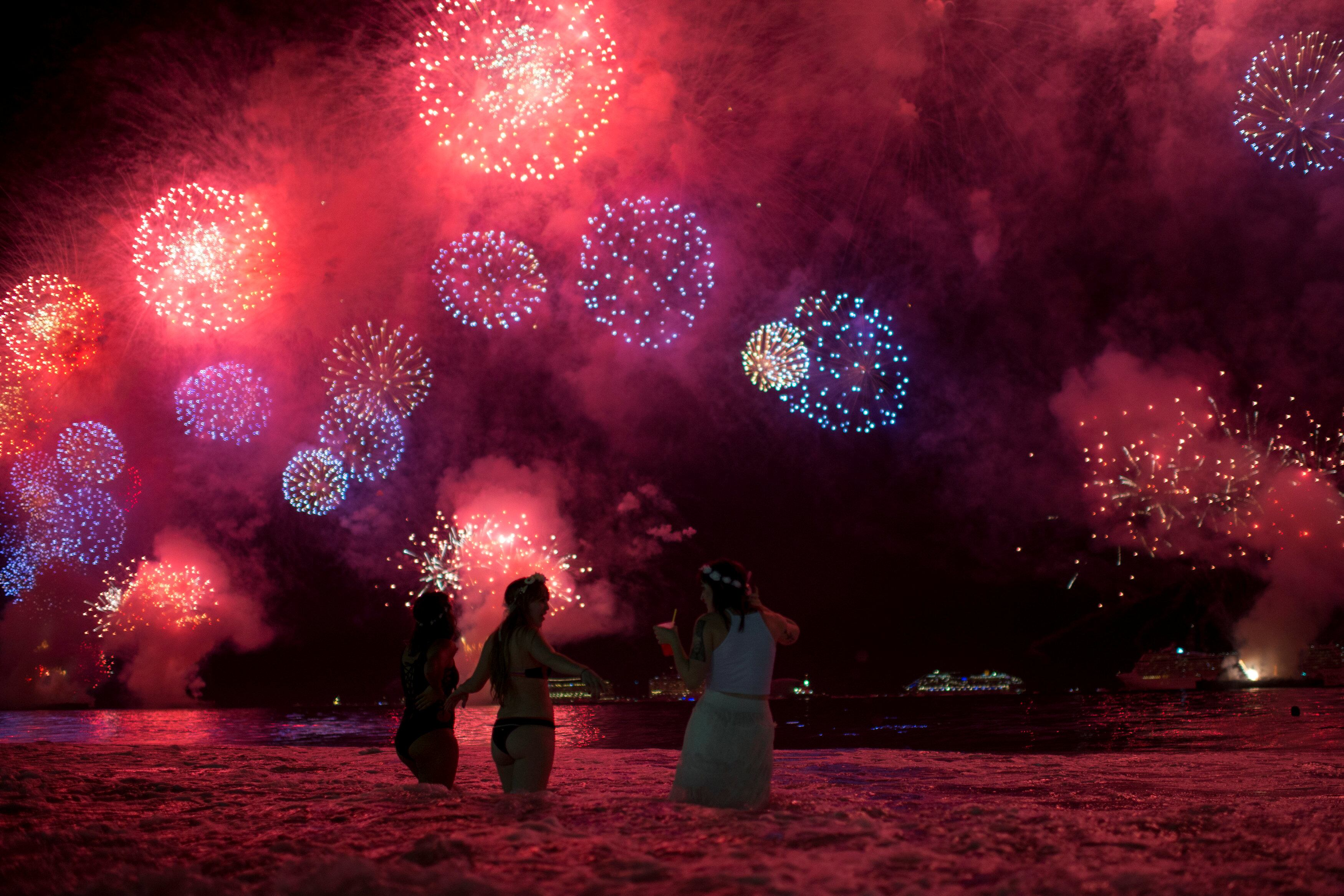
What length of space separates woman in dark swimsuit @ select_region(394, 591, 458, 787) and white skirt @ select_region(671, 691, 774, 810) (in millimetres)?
2531

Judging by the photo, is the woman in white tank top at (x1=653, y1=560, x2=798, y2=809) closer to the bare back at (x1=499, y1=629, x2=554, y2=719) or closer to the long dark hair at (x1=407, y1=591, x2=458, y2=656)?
the bare back at (x1=499, y1=629, x2=554, y2=719)

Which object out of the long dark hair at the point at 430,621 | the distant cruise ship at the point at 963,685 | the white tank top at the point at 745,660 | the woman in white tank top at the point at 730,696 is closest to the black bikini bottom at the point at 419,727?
the long dark hair at the point at 430,621

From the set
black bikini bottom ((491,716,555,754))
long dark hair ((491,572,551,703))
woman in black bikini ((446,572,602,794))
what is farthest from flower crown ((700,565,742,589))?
black bikini bottom ((491,716,555,754))

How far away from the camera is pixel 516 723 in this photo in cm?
760

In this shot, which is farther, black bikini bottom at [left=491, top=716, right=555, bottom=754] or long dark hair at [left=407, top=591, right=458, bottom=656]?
long dark hair at [left=407, top=591, right=458, bottom=656]

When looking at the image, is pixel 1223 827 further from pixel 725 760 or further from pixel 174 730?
pixel 174 730

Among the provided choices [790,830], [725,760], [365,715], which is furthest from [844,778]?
[365,715]

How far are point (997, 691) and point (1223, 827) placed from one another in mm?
173643

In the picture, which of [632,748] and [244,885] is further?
[632,748]

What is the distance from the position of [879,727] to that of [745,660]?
4332 cm

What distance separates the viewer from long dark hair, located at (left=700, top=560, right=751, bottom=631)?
6.75 meters

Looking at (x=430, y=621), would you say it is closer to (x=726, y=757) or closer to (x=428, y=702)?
(x=428, y=702)

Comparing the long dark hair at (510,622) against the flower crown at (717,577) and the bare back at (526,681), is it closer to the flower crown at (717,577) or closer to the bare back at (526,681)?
the bare back at (526,681)

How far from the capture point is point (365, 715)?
64.4m
